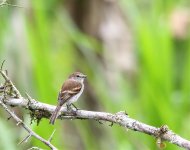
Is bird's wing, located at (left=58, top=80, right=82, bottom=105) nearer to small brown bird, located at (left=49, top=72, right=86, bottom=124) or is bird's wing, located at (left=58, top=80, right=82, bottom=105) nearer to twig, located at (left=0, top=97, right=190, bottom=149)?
small brown bird, located at (left=49, top=72, right=86, bottom=124)

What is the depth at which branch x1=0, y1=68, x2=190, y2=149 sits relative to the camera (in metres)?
3.30

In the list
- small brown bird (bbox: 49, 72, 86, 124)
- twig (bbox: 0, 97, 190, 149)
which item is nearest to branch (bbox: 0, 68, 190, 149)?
twig (bbox: 0, 97, 190, 149)

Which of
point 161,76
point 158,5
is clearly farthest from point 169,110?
point 158,5

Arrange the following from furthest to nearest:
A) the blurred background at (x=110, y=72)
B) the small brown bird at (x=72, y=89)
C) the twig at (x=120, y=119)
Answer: the blurred background at (x=110, y=72)
the small brown bird at (x=72, y=89)
the twig at (x=120, y=119)

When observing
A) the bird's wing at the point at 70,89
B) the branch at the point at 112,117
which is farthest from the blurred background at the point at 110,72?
the branch at the point at 112,117

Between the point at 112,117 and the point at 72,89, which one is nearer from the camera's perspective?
the point at 112,117

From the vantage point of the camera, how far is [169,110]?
20.0 ft

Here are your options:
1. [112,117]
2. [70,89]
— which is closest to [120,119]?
[112,117]

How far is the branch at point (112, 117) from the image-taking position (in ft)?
10.8

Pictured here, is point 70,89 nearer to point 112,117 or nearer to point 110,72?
point 112,117

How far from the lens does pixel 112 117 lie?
3475mm

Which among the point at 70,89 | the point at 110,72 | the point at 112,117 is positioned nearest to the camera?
the point at 112,117

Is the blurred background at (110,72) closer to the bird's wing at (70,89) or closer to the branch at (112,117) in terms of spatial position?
the bird's wing at (70,89)

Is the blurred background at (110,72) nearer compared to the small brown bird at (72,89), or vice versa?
the small brown bird at (72,89)
